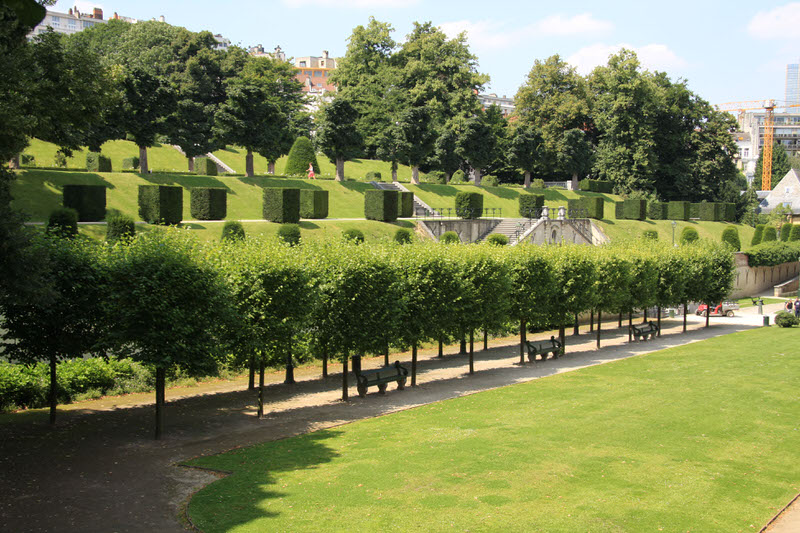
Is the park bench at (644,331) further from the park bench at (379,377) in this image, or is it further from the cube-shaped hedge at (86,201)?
the cube-shaped hedge at (86,201)

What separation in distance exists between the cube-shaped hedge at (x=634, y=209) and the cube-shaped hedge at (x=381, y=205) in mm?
35404

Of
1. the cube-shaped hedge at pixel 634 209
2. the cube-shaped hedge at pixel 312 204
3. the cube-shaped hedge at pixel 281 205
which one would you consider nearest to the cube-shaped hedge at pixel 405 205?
the cube-shaped hedge at pixel 312 204

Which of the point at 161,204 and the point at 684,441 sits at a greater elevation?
the point at 161,204

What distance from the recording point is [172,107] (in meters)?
48.8

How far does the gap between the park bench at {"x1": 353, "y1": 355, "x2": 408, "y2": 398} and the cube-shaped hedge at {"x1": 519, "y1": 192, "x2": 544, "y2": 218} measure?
39439 mm

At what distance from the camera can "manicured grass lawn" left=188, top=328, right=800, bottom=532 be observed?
13.0 m

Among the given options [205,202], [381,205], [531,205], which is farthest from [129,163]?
[531,205]

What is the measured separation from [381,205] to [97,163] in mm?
21432

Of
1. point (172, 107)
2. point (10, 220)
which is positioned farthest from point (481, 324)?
point (172, 107)

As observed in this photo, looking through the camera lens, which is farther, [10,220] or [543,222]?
[543,222]

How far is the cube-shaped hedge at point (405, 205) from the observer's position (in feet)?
177

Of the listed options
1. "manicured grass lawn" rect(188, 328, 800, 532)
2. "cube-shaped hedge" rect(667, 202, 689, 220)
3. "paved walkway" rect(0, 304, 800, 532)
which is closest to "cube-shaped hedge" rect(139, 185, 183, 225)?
"paved walkway" rect(0, 304, 800, 532)

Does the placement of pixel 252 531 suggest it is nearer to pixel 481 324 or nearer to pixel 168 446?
pixel 168 446

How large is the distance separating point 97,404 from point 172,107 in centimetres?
3238
